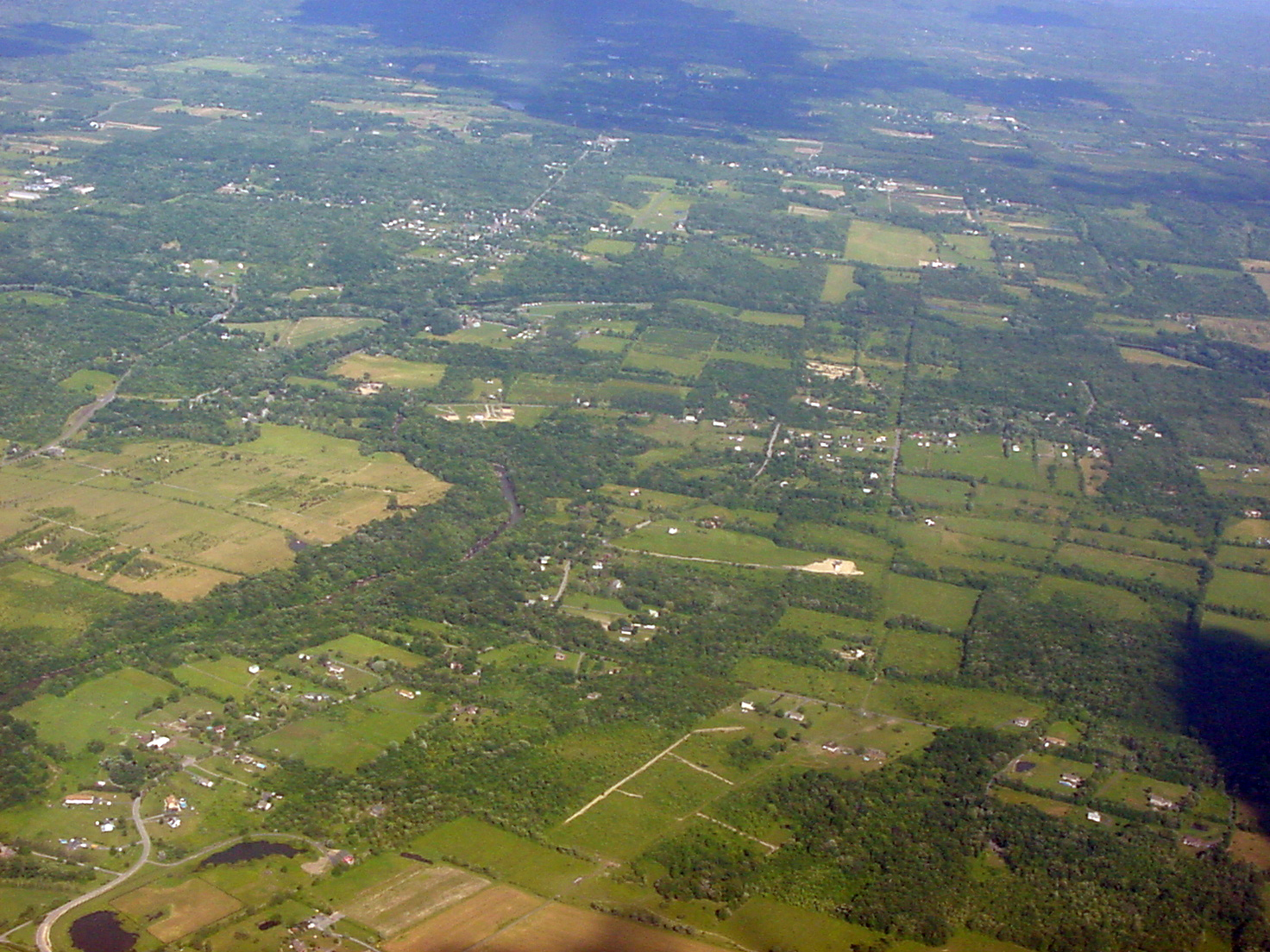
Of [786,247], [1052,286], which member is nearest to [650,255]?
[786,247]

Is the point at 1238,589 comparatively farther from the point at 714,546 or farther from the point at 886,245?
the point at 886,245

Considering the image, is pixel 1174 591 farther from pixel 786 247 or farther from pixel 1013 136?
pixel 1013 136

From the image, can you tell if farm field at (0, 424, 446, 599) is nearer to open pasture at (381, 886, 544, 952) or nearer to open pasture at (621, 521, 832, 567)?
open pasture at (621, 521, 832, 567)

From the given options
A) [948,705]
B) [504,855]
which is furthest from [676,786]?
[948,705]

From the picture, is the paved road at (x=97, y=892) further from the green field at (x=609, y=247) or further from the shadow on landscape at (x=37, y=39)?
the shadow on landscape at (x=37, y=39)

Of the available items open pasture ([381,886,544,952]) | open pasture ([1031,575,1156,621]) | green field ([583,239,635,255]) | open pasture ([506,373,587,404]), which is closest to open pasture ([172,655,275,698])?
open pasture ([381,886,544,952])

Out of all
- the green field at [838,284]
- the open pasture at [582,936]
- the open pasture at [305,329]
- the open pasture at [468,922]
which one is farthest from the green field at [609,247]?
the open pasture at [582,936]

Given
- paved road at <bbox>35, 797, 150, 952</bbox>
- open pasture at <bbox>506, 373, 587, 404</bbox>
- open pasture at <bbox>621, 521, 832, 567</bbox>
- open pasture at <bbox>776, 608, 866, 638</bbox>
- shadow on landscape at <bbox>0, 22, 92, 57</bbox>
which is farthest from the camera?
shadow on landscape at <bbox>0, 22, 92, 57</bbox>
